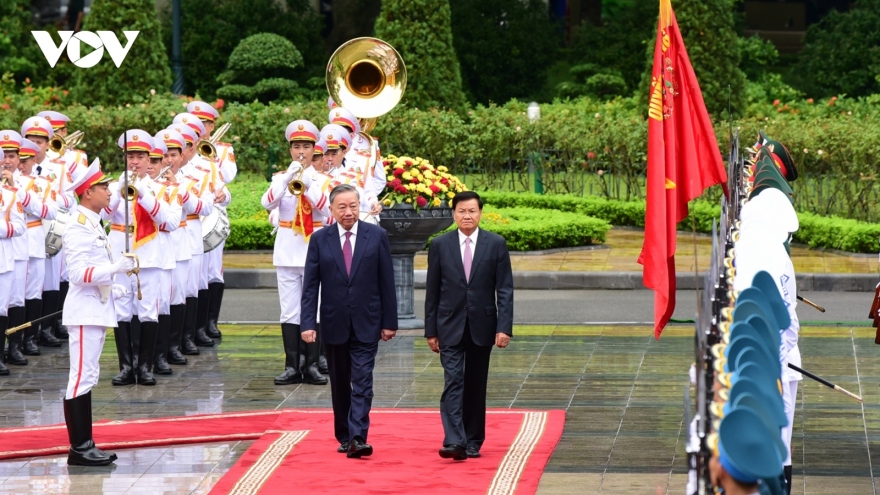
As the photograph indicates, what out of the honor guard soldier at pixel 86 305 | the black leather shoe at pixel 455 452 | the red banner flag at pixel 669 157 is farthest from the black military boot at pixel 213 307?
the red banner flag at pixel 669 157

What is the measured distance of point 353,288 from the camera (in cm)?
949

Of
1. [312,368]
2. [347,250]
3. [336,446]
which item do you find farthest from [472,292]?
[312,368]

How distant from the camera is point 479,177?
76.6 feet

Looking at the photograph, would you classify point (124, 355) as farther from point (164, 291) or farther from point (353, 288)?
point (353, 288)

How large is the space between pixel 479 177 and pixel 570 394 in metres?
12.3

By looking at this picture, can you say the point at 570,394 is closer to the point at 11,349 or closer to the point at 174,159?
the point at 174,159

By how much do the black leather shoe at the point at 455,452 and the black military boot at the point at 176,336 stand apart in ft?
13.7

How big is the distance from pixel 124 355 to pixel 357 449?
3403 mm

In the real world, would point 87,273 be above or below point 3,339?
above

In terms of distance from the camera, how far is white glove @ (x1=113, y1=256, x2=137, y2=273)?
30.8 ft

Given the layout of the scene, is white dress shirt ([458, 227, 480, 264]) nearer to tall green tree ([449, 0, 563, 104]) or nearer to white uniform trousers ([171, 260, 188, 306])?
white uniform trousers ([171, 260, 188, 306])

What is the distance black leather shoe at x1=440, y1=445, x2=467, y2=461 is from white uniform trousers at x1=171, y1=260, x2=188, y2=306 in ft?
13.3

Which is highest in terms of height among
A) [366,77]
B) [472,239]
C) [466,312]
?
[366,77]

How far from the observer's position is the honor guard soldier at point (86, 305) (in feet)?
29.9
